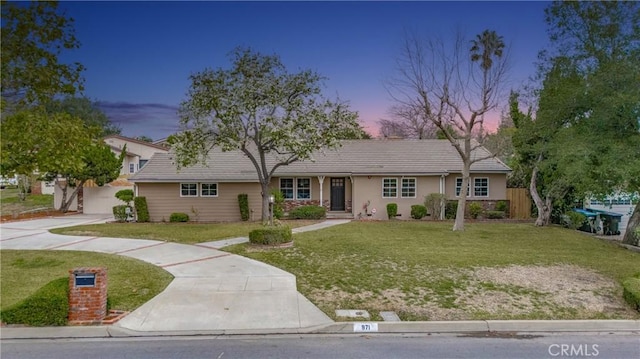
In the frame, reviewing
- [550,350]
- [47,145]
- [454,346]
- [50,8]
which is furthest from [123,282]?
[550,350]

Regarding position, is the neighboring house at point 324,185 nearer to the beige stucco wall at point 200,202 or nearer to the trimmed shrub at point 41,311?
the beige stucco wall at point 200,202

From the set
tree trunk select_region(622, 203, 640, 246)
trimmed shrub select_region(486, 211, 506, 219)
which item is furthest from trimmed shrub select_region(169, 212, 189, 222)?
tree trunk select_region(622, 203, 640, 246)

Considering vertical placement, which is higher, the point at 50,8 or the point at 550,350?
the point at 50,8

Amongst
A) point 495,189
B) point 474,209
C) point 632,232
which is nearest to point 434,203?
point 474,209

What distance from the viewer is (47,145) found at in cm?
780

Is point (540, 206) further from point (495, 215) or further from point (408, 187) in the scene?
point (408, 187)

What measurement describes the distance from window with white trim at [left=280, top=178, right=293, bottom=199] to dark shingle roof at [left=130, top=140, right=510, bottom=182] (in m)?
0.63

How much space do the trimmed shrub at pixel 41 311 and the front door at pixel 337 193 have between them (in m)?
17.1

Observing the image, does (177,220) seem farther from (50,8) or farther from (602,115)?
(602,115)

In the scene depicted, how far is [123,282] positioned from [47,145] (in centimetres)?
324

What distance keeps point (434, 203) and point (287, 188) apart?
8073 mm

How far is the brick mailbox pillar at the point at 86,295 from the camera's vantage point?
6.27 metres

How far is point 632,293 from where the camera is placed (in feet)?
23.8

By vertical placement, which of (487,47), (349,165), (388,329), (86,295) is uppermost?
(487,47)
